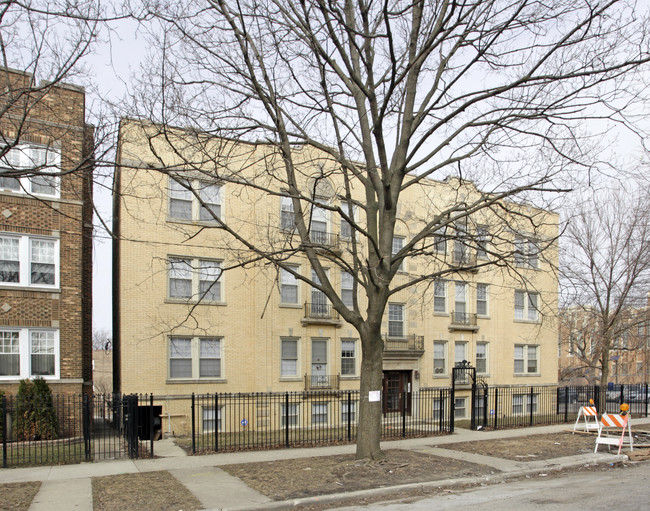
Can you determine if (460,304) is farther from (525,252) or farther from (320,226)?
(525,252)

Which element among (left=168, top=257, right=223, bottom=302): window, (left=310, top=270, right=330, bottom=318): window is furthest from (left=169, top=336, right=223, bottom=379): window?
(left=310, top=270, right=330, bottom=318): window

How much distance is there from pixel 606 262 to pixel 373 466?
1492cm

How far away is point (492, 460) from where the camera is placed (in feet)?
42.8

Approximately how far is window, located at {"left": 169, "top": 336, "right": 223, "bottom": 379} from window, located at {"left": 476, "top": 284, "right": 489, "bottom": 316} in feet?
42.0

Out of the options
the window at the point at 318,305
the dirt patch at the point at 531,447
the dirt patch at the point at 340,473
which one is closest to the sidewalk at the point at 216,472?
the dirt patch at the point at 340,473

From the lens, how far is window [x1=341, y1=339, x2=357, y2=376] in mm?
23688

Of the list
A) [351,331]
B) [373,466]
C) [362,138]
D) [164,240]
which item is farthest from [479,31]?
Result: [351,331]

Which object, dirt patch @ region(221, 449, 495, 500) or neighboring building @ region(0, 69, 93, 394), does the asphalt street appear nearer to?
dirt patch @ region(221, 449, 495, 500)

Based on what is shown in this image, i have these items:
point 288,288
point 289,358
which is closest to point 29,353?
point 289,358

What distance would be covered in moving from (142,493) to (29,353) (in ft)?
30.8

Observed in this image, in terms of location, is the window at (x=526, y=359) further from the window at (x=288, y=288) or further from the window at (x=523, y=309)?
the window at (x=288, y=288)

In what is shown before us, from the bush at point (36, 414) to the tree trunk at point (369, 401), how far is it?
8.59 meters

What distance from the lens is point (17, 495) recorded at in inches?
376

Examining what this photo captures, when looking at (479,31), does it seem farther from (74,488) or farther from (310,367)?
(310,367)
